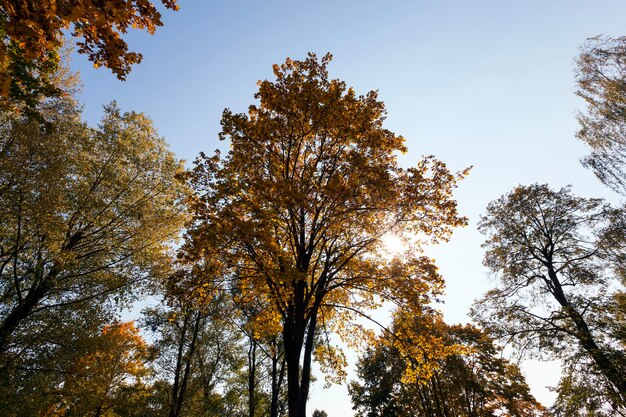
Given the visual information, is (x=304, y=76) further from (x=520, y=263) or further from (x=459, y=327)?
(x=459, y=327)

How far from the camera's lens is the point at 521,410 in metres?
20.5

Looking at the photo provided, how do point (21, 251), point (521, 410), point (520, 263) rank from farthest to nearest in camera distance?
point (521, 410) < point (520, 263) < point (21, 251)

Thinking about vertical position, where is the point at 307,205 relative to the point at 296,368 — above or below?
above

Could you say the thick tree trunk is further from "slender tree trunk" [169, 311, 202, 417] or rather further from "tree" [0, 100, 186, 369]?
"slender tree trunk" [169, 311, 202, 417]

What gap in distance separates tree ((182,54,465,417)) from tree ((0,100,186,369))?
5.37 m

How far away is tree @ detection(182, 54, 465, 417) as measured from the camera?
7.57m

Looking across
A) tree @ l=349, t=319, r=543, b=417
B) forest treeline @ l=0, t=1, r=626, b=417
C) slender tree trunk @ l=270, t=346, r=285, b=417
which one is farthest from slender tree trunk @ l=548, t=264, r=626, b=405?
slender tree trunk @ l=270, t=346, r=285, b=417

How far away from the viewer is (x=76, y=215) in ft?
36.2

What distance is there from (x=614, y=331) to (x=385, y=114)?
1200cm

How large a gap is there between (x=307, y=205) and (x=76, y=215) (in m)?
9.22

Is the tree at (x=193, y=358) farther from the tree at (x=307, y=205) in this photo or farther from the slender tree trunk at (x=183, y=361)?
the tree at (x=307, y=205)

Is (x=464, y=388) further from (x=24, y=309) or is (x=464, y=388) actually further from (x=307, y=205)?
(x=24, y=309)

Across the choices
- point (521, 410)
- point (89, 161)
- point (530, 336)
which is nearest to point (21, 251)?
point (89, 161)

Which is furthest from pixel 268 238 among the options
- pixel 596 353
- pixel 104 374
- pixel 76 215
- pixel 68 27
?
pixel 104 374
